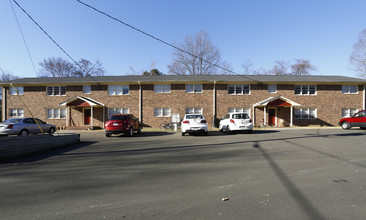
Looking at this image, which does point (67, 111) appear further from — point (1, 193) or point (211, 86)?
point (1, 193)

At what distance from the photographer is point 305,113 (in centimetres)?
2138

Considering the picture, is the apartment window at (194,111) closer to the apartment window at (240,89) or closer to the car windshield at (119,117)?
the apartment window at (240,89)

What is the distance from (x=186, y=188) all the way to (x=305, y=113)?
75.7 ft

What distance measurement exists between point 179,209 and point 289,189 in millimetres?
2220

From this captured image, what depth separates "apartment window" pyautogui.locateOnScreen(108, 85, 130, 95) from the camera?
21531 mm

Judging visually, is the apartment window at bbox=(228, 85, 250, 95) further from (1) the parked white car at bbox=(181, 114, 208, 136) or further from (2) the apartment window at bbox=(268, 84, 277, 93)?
(1) the parked white car at bbox=(181, 114, 208, 136)

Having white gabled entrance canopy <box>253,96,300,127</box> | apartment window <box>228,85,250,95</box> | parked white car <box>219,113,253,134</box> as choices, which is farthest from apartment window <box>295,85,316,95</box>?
parked white car <box>219,113,253,134</box>

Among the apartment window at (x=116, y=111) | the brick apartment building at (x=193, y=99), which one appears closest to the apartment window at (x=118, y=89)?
the brick apartment building at (x=193, y=99)

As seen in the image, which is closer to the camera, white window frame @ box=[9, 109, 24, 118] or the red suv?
the red suv

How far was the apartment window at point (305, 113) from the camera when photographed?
69.8 ft

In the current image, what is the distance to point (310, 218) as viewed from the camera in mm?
2451

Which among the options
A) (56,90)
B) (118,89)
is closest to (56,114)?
(56,90)

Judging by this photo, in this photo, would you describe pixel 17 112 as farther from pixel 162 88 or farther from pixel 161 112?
pixel 162 88

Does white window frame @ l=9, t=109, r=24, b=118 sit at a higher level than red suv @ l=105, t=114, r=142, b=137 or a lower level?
higher
